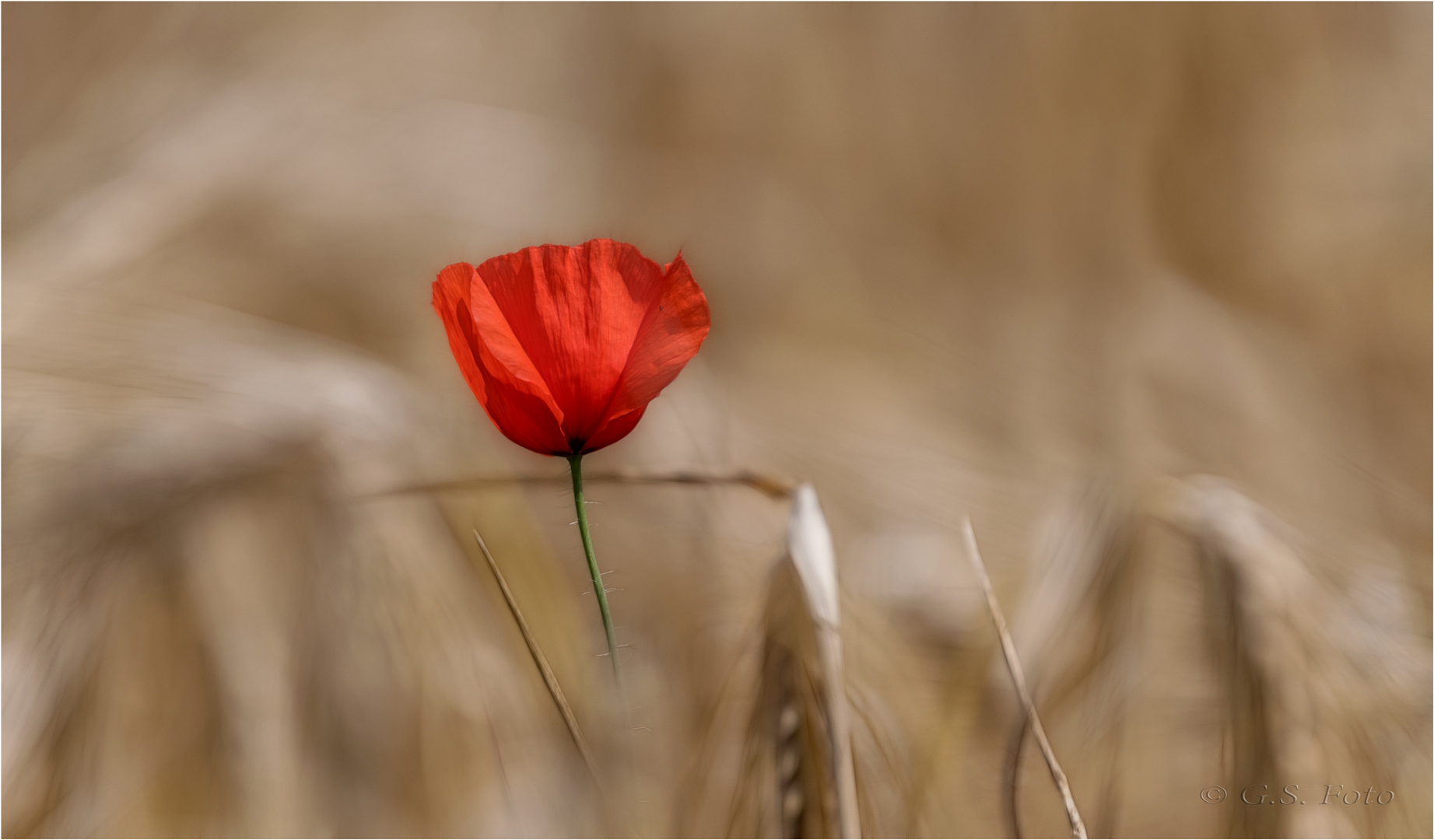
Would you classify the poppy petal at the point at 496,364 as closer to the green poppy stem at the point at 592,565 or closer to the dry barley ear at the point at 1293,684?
the green poppy stem at the point at 592,565

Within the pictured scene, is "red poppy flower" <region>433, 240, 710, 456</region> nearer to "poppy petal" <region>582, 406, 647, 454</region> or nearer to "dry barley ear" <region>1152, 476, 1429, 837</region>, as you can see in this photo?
"poppy petal" <region>582, 406, 647, 454</region>

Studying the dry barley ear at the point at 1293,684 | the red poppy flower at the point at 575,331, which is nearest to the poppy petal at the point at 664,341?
the red poppy flower at the point at 575,331

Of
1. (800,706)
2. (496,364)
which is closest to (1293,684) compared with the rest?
(800,706)

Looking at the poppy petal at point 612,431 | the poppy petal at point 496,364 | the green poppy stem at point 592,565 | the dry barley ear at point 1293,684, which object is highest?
the poppy petal at point 496,364

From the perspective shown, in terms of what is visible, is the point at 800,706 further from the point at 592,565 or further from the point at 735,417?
the point at 735,417

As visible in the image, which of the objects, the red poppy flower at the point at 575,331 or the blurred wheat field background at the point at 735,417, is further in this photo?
the blurred wheat field background at the point at 735,417

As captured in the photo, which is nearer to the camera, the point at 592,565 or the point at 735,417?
the point at 592,565

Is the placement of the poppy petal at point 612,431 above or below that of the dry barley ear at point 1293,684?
above

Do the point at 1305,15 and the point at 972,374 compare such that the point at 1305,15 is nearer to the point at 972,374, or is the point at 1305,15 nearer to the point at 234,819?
the point at 972,374
